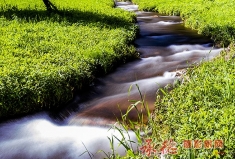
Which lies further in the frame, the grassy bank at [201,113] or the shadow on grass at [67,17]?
the shadow on grass at [67,17]

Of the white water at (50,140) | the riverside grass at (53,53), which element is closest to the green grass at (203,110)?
the white water at (50,140)

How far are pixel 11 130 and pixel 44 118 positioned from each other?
72cm

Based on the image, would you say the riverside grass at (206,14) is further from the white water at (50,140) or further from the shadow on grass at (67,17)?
the white water at (50,140)

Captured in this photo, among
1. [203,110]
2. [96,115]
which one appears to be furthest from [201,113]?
[96,115]

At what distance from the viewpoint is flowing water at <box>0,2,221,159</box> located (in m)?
6.13

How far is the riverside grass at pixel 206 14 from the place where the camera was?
12.8 metres

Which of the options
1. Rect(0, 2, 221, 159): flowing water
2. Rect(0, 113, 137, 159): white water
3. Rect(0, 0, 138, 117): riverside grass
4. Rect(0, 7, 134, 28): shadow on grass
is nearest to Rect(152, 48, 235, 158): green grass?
Rect(0, 2, 221, 159): flowing water

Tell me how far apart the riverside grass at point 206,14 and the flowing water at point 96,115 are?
0.76 metres

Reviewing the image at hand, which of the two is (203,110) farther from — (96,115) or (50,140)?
(50,140)

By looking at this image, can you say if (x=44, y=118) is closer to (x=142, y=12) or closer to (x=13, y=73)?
(x=13, y=73)

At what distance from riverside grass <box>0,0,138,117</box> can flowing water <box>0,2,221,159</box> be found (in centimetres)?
35

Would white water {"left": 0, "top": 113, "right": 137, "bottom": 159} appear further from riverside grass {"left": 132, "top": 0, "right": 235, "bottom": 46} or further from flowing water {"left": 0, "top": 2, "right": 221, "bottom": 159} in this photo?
riverside grass {"left": 132, "top": 0, "right": 235, "bottom": 46}

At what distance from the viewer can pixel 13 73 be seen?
25.2 ft

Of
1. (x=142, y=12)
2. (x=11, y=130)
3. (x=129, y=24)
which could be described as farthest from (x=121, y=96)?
(x=142, y=12)
